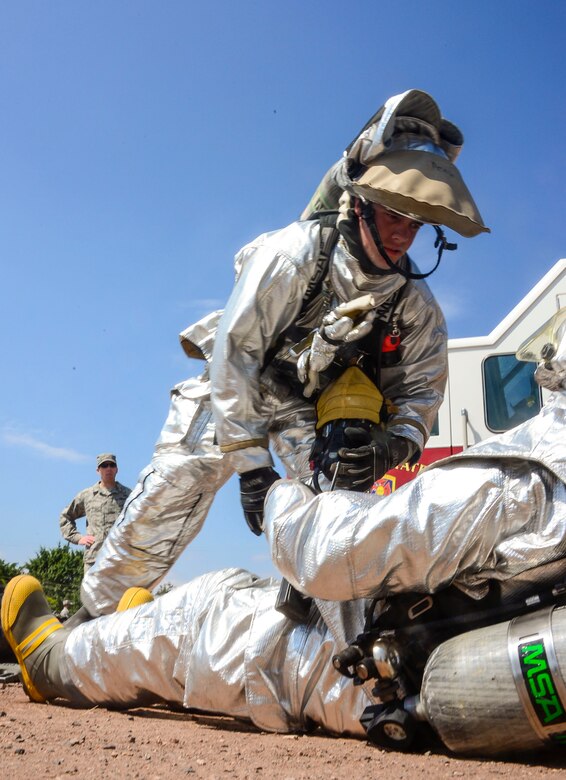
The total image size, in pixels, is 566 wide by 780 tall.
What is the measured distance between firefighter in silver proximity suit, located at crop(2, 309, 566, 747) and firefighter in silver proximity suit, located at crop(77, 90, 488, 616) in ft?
2.83

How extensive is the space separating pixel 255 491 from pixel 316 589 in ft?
4.39

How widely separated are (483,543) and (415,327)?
1.92 meters

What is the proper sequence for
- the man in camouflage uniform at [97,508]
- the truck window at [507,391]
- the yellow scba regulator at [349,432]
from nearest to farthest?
1. the yellow scba regulator at [349,432]
2. the truck window at [507,391]
3. the man in camouflage uniform at [97,508]

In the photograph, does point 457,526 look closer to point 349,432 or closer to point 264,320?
point 349,432

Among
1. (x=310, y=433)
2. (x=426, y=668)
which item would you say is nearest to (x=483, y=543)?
(x=426, y=668)

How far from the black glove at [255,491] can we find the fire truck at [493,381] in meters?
3.05

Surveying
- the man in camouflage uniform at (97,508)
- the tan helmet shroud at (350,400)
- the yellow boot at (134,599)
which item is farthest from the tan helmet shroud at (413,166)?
the man in camouflage uniform at (97,508)

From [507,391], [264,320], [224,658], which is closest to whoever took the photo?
[224,658]

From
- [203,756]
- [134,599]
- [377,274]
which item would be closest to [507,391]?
[377,274]

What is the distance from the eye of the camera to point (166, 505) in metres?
3.76

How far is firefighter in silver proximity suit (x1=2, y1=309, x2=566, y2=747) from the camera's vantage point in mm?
1742

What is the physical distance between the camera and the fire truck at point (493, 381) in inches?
244

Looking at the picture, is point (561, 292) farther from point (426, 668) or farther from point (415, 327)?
point (426, 668)

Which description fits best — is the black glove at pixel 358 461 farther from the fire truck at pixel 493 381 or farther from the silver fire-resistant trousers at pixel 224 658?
the fire truck at pixel 493 381
